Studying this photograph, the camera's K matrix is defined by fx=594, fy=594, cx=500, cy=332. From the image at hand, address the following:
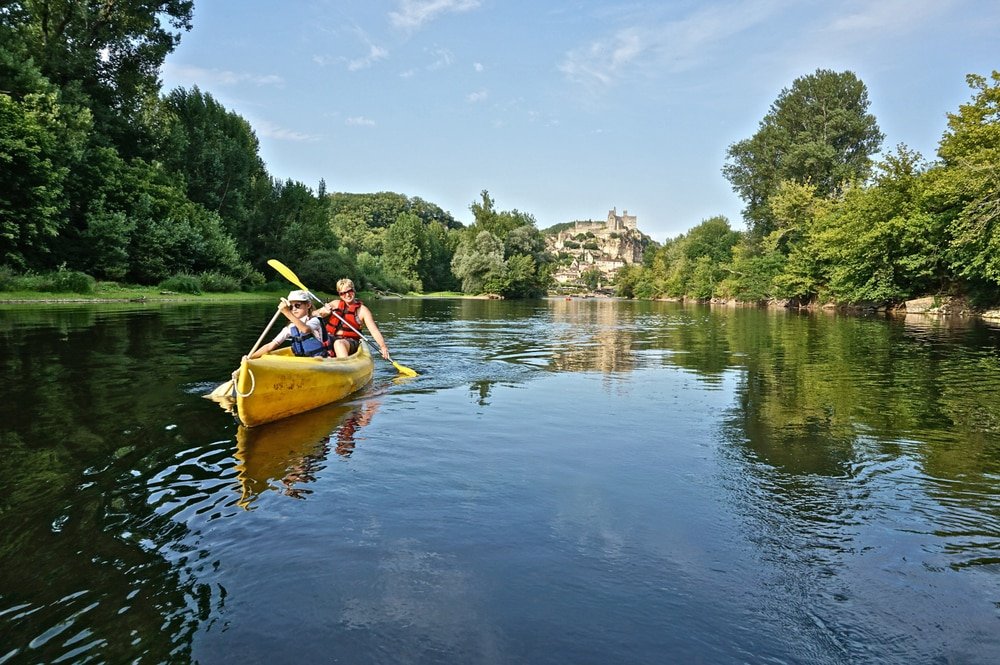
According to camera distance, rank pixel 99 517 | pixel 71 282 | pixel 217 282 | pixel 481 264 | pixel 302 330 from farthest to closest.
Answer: pixel 481 264, pixel 217 282, pixel 71 282, pixel 302 330, pixel 99 517

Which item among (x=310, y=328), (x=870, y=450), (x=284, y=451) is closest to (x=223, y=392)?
(x=310, y=328)

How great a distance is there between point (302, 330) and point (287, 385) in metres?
2.08

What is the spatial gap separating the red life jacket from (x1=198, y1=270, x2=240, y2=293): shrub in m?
33.5

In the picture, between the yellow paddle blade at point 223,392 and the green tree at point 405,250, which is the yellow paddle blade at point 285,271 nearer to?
the yellow paddle blade at point 223,392

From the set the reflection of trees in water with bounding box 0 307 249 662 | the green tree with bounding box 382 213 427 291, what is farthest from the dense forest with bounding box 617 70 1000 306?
the green tree with bounding box 382 213 427 291

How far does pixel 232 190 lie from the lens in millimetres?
50844

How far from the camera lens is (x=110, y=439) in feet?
23.2

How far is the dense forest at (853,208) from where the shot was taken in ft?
104

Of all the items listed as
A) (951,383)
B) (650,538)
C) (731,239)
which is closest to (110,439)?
(650,538)

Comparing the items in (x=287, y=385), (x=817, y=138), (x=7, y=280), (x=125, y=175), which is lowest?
(x=287, y=385)

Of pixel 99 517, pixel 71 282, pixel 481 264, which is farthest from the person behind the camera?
pixel 481 264

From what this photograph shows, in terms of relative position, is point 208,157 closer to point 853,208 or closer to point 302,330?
point 302,330

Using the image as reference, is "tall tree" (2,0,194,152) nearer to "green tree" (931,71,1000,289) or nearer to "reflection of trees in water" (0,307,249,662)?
"reflection of trees in water" (0,307,249,662)

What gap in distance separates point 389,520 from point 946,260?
1697 inches
